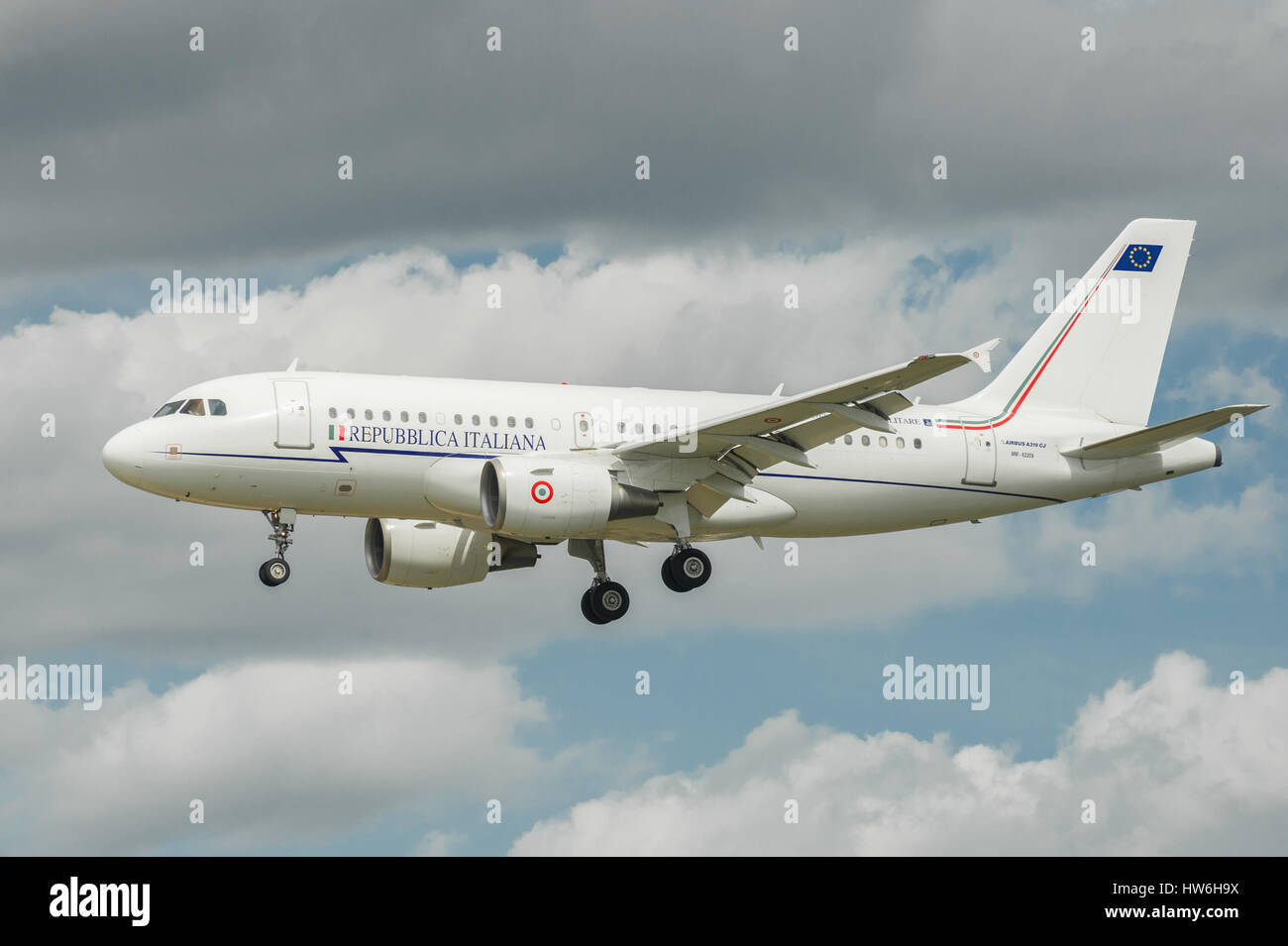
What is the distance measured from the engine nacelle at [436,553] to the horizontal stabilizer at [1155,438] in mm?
15423

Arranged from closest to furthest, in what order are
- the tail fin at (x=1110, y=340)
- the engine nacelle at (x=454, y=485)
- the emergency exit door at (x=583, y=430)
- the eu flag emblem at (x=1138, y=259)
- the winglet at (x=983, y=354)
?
the winglet at (x=983, y=354) < the engine nacelle at (x=454, y=485) < the emergency exit door at (x=583, y=430) < the tail fin at (x=1110, y=340) < the eu flag emblem at (x=1138, y=259)

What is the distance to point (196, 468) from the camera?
146 feet

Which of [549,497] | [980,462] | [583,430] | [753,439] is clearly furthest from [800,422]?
[980,462]

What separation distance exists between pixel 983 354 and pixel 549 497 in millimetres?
10863

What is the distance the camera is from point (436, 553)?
5169 centimetres

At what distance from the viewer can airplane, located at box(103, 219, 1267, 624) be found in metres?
44.5

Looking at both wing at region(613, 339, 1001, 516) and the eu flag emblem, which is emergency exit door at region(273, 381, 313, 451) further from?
the eu flag emblem

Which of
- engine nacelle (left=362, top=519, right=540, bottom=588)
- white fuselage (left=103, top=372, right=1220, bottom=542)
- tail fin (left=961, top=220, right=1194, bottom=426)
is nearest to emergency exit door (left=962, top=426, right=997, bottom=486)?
white fuselage (left=103, top=372, right=1220, bottom=542)

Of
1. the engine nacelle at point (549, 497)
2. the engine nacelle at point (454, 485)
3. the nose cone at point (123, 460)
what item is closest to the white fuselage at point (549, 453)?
the nose cone at point (123, 460)

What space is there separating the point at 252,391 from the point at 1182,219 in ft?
92.2

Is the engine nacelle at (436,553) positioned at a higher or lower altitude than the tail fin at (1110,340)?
lower

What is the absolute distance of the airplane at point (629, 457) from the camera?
44531mm

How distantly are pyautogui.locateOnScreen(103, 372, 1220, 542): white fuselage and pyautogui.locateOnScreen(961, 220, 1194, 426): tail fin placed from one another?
3.43 ft

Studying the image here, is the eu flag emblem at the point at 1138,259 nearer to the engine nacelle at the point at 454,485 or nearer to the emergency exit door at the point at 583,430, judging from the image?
the emergency exit door at the point at 583,430
